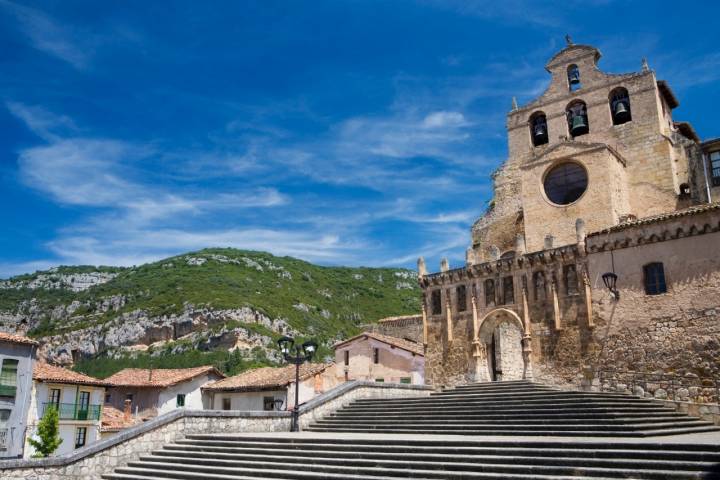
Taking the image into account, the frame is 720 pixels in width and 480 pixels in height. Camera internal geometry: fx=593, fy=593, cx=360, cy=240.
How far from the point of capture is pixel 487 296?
28.5m

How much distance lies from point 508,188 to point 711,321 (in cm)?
1558

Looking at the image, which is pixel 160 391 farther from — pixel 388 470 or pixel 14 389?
pixel 388 470

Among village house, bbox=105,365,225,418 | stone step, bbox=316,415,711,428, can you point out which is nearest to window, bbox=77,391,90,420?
village house, bbox=105,365,225,418

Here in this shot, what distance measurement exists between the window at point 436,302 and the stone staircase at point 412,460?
15.0 meters

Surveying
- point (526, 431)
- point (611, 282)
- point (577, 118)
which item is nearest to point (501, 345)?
point (611, 282)

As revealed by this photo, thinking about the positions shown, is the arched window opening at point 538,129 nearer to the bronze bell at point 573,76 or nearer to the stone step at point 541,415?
the bronze bell at point 573,76

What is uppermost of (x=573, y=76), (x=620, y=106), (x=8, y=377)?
(x=573, y=76)

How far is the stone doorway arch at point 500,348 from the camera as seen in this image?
27016mm

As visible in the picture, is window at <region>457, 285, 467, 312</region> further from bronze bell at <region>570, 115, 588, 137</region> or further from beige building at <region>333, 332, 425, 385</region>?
bronze bell at <region>570, 115, 588, 137</region>

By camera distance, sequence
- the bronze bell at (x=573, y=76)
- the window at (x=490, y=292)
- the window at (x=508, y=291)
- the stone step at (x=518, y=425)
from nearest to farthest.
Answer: the stone step at (x=518, y=425) < the window at (x=508, y=291) < the window at (x=490, y=292) < the bronze bell at (x=573, y=76)

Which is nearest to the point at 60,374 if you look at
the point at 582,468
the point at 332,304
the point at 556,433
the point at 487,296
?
the point at 487,296

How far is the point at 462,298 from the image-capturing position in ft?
96.9

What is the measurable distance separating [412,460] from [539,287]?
1544 centimetres

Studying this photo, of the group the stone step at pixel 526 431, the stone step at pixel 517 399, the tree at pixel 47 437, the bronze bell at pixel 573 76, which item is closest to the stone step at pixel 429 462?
the stone step at pixel 526 431
